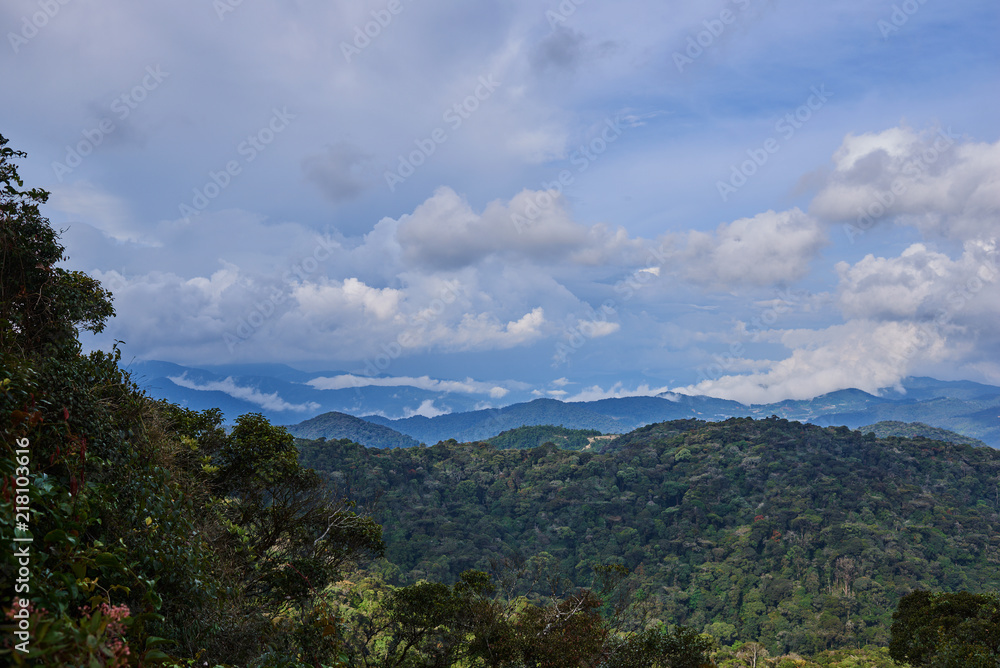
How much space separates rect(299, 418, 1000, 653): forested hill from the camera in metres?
60.7

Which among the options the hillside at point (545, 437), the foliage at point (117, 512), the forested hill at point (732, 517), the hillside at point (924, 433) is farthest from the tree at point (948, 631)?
the hillside at point (924, 433)

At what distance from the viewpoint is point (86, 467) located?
5.06m

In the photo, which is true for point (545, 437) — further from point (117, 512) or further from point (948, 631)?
point (117, 512)

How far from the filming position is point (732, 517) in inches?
3334

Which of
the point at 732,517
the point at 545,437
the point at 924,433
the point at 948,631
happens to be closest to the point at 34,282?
the point at 948,631

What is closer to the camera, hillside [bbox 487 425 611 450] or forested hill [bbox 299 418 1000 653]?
forested hill [bbox 299 418 1000 653]

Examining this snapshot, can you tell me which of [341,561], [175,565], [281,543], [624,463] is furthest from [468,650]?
[624,463]

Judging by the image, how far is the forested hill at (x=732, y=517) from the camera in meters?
60.7

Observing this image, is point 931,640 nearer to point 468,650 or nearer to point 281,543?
point 468,650

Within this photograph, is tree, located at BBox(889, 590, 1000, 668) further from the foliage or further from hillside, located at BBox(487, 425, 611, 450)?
hillside, located at BBox(487, 425, 611, 450)

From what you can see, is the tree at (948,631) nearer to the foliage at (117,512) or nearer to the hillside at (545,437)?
the foliage at (117,512)

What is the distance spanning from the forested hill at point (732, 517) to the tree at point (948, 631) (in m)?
36.3

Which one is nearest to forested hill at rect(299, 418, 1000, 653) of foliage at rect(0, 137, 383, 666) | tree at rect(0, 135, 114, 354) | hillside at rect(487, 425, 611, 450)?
hillside at rect(487, 425, 611, 450)

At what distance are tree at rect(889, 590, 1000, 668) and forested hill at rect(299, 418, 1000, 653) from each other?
119 ft
